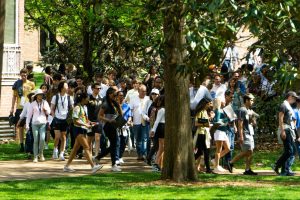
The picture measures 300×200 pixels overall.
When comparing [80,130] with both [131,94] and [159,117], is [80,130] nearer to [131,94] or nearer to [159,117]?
[159,117]

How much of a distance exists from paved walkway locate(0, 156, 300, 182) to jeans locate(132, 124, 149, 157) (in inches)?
11.3

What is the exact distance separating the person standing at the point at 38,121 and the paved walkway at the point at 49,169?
341mm

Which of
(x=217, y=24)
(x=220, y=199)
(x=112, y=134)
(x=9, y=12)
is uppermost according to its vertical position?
(x=9, y=12)

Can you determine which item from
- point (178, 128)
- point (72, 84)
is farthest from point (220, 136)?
point (72, 84)

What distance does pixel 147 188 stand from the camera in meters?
15.7

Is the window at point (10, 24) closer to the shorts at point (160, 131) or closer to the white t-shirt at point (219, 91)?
the white t-shirt at point (219, 91)

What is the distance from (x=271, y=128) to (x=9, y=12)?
10.9 metres

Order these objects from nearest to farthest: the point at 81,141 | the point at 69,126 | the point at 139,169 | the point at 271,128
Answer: the point at 81,141, the point at 139,169, the point at 69,126, the point at 271,128

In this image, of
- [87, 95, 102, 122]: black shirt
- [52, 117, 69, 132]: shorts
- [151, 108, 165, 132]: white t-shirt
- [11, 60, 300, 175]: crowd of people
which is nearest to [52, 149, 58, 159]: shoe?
[11, 60, 300, 175]: crowd of people

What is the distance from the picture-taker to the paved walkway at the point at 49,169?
1794 centimetres

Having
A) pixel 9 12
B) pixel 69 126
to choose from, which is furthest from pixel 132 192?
pixel 9 12

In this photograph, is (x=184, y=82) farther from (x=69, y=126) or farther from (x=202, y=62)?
(x=69, y=126)

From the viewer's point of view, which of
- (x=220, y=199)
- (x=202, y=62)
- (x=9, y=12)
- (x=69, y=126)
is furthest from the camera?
(x=9, y=12)

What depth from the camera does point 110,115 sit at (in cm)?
1875
